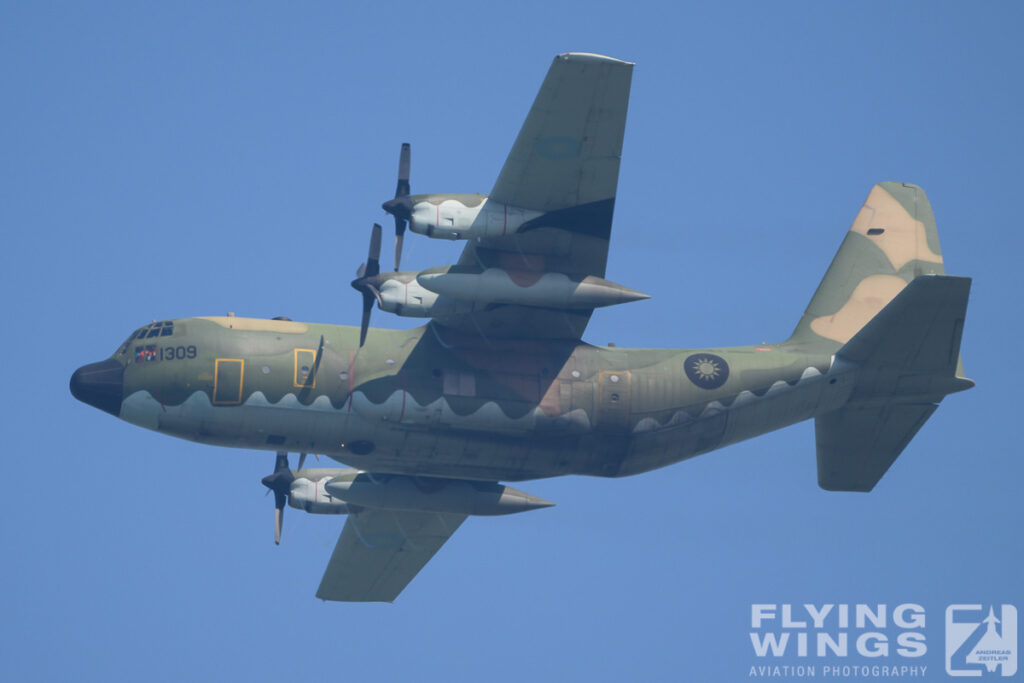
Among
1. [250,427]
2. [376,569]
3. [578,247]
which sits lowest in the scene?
[376,569]

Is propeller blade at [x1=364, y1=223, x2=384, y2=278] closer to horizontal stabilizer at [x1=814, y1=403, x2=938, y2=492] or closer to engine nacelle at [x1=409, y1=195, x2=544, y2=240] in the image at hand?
engine nacelle at [x1=409, y1=195, x2=544, y2=240]

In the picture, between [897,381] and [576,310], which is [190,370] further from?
[897,381]

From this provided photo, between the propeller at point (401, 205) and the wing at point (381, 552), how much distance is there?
27.7 feet

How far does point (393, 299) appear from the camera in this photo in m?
28.1

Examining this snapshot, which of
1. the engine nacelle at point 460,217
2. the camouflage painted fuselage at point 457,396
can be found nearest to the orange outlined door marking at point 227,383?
the camouflage painted fuselage at point 457,396

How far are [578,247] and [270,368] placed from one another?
6676 millimetres

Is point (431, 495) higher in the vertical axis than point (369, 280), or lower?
lower

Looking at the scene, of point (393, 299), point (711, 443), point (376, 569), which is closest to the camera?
point (393, 299)

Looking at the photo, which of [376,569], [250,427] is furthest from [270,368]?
[376,569]

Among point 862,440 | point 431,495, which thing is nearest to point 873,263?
point 862,440

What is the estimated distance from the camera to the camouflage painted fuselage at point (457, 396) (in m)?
28.2

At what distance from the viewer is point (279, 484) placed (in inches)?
1313

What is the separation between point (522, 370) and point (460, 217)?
3.77 metres

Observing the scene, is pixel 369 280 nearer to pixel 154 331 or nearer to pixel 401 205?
pixel 401 205
